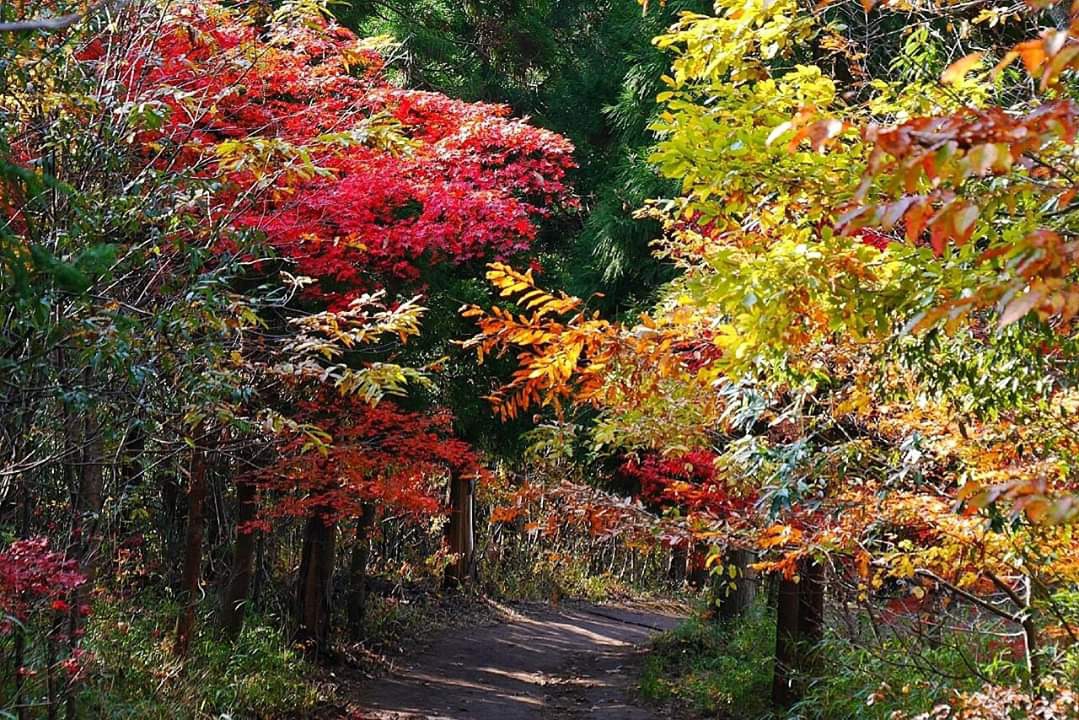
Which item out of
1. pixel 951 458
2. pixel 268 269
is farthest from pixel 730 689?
pixel 268 269

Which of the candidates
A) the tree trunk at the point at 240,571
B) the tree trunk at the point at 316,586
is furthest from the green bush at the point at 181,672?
the tree trunk at the point at 316,586

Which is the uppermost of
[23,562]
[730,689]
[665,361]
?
[665,361]

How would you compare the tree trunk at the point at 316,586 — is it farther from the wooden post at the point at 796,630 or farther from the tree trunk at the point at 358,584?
the wooden post at the point at 796,630

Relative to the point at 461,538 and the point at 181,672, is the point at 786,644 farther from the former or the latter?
the point at 461,538

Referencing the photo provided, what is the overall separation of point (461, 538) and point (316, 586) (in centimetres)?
744

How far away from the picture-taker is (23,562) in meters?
6.01

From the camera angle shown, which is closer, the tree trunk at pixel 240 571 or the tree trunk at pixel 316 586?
the tree trunk at pixel 240 571

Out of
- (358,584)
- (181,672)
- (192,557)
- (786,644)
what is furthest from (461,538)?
(181,672)

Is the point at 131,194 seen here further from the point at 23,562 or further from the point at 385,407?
the point at 385,407

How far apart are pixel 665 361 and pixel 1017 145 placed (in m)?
2.95

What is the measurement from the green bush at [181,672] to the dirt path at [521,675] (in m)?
1.13

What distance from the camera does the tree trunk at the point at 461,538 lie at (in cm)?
2056

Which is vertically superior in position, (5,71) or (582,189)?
(582,189)

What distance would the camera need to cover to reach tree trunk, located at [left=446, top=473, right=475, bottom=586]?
67.5ft
